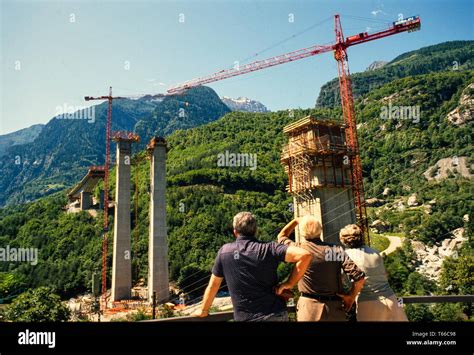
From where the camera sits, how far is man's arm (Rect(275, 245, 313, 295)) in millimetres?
3553

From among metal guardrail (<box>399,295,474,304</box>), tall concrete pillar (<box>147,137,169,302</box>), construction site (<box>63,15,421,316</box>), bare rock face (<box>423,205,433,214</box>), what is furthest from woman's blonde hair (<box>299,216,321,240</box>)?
bare rock face (<box>423,205,433,214</box>)

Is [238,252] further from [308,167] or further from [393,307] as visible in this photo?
[308,167]

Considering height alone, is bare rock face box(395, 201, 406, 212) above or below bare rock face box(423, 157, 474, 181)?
below

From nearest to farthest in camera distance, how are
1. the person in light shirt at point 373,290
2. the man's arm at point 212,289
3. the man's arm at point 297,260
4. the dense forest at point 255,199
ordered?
1. the man's arm at point 297,260
2. the man's arm at point 212,289
3. the person in light shirt at point 373,290
4. the dense forest at point 255,199

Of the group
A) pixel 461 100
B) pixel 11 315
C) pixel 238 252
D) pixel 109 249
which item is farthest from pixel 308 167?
pixel 461 100

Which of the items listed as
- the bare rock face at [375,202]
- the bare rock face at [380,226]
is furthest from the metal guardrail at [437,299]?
the bare rock face at [375,202]

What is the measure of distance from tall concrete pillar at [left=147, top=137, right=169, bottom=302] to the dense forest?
1374cm

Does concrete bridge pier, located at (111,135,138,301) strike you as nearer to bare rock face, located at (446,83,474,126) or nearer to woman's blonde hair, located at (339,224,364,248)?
woman's blonde hair, located at (339,224,364,248)

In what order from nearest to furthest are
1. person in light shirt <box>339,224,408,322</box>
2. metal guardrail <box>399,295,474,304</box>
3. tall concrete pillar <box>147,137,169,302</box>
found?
person in light shirt <box>339,224,408,322</box> < metal guardrail <box>399,295,474,304</box> < tall concrete pillar <box>147,137,169,302</box>

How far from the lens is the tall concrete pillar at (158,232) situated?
122 feet

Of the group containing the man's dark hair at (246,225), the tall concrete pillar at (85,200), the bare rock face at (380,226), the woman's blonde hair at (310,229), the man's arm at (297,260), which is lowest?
the bare rock face at (380,226)

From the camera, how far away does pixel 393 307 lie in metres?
4.53

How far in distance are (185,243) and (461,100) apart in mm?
109466

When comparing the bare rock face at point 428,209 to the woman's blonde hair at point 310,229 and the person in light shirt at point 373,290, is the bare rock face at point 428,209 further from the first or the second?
the woman's blonde hair at point 310,229
